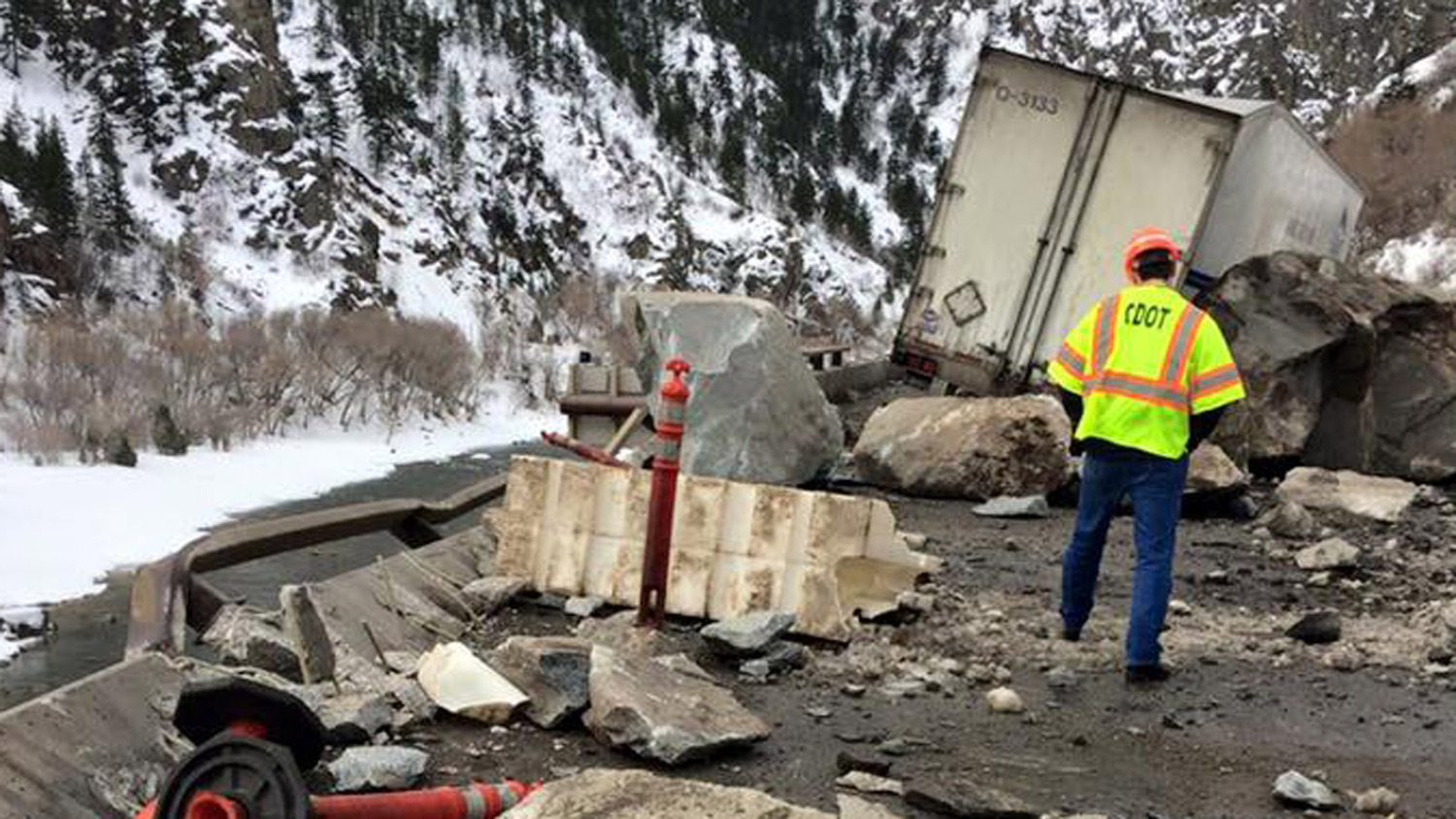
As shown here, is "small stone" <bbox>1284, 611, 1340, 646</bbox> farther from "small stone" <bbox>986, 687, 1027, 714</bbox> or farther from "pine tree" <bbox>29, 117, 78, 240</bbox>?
"pine tree" <bbox>29, 117, 78, 240</bbox>

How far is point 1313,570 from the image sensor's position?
632 centimetres

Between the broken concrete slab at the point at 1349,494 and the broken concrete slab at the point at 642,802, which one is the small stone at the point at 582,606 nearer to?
the broken concrete slab at the point at 642,802

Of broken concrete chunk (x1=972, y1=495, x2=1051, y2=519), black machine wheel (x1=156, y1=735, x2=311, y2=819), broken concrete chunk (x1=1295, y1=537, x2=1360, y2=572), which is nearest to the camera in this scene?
black machine wheel (x1=156, y1=735, x2=311, y2=819)

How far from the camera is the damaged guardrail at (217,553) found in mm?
4133

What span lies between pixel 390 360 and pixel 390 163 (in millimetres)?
34600

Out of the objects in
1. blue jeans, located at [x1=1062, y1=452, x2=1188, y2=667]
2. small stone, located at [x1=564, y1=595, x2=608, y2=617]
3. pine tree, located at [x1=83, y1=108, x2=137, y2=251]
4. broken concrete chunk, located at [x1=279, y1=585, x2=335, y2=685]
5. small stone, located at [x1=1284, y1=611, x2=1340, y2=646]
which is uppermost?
blue jeans, located at [x1=1062, y1=452, x2=1188, y2=667]

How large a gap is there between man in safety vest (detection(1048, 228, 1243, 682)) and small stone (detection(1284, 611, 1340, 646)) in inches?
35.9

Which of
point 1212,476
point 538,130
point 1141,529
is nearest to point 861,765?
point 1141,529

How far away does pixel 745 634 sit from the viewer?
15.1 feet

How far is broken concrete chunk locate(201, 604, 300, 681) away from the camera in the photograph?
4.28 meters

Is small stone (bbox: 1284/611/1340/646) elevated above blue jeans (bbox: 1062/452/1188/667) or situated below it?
below

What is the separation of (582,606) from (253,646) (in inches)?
55.7

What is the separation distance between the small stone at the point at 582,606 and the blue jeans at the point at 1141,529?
1968 millimetres

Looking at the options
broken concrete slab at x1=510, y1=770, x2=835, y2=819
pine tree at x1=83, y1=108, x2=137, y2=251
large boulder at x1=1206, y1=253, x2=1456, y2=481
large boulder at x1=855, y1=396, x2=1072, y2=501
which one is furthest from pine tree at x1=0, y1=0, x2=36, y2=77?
broken concrete slab at x1=510, y1=770, x2=835, y2=819
